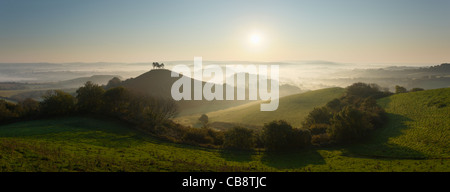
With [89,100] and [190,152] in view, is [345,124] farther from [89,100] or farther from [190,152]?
[89,100]

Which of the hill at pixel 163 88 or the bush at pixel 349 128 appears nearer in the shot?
the bush at pixel 349 128

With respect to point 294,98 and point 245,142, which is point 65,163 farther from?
point 294,98

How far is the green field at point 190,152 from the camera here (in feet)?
83.6

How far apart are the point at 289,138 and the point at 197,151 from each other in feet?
63.2

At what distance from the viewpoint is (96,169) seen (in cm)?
2305

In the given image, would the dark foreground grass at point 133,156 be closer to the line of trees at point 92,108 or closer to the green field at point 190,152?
the green field at point 190,152

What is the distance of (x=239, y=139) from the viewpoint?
149ft

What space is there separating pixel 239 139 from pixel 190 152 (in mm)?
10919

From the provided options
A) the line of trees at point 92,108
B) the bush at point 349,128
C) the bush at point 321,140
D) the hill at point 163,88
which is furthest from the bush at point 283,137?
the hill at point 163,88

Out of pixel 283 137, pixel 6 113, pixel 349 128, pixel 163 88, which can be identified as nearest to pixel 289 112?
pixel 349 128

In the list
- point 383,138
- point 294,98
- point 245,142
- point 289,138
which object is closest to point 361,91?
point 294,98

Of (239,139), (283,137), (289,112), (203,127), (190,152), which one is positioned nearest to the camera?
(190,152)

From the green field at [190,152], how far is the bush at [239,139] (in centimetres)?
242

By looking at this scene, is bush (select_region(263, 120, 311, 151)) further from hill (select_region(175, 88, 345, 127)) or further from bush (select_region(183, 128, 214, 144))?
hill (select_region(175, 88, 345, 127))
